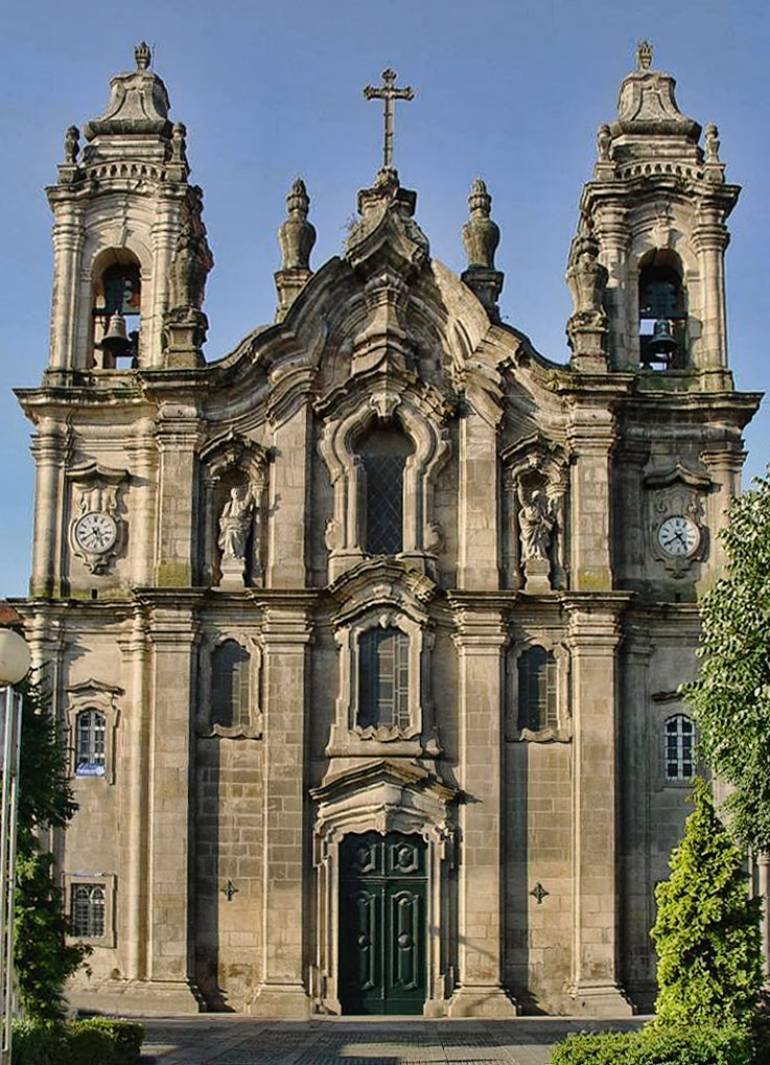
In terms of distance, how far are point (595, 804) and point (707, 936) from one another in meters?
7.42

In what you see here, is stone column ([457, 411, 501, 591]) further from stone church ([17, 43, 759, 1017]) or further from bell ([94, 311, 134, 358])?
bell ([94, 311, 134, 358])

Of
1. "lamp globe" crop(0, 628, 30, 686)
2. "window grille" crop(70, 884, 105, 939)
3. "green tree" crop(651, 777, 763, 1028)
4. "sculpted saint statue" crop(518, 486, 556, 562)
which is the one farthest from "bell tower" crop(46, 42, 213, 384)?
"lamp globe" crop(0, 628, 30, 686)

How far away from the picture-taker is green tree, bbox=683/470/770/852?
2720 cm

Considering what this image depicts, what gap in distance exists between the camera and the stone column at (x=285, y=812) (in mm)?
31344

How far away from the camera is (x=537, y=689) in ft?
108

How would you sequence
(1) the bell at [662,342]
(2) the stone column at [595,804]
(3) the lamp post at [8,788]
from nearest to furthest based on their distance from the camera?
(3) the lamp post at [8,788] → (2) the stone column at [595,804] → (1) the bell at [662,342]

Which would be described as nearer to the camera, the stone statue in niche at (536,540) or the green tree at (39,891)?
the green tree at (39,891)

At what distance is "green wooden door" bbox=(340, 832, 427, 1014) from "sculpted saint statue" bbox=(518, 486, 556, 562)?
619 cm

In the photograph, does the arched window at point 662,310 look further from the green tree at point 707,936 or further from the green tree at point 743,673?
the green tree at point 707,936

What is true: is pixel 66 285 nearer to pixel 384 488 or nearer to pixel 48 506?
pixel 48 506

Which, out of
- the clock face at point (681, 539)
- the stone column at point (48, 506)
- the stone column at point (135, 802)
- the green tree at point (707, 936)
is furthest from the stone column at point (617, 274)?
the green tree at point (707, 936)

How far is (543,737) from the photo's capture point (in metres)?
32.4

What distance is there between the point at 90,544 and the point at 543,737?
1021 centimetres

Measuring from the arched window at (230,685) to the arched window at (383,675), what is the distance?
2.37 m
